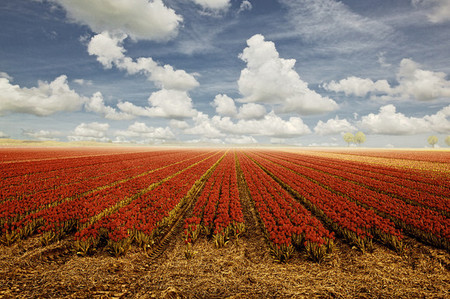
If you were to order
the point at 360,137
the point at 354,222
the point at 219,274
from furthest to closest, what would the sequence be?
the point at 360,137, the point at 354,222, the point at 219,274

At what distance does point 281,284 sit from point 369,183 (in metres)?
16.0

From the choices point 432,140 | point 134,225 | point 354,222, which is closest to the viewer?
point 134,225

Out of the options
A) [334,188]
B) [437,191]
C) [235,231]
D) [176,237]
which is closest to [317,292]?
[235,231]

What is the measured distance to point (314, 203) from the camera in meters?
12.0

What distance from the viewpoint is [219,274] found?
6.44 metres

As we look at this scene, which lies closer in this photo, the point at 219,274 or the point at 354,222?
the point at 219,274

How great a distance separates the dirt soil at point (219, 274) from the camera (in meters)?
5.54

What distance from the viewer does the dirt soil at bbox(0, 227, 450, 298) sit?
554cm

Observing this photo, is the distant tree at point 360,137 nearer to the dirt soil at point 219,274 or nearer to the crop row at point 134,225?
the dirt soil at point 219,274

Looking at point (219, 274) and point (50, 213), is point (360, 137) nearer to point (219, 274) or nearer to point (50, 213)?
point (219, 274)

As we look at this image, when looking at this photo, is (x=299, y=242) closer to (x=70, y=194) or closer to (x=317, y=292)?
(x=317, y=292)

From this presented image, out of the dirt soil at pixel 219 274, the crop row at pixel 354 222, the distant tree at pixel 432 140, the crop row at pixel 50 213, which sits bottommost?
the dirt soil at pixel 219 274

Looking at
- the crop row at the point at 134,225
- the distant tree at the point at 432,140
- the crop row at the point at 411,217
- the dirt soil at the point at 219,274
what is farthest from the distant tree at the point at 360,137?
the crop row at the point at 134,225

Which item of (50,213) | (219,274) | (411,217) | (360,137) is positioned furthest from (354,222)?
(360,137)
